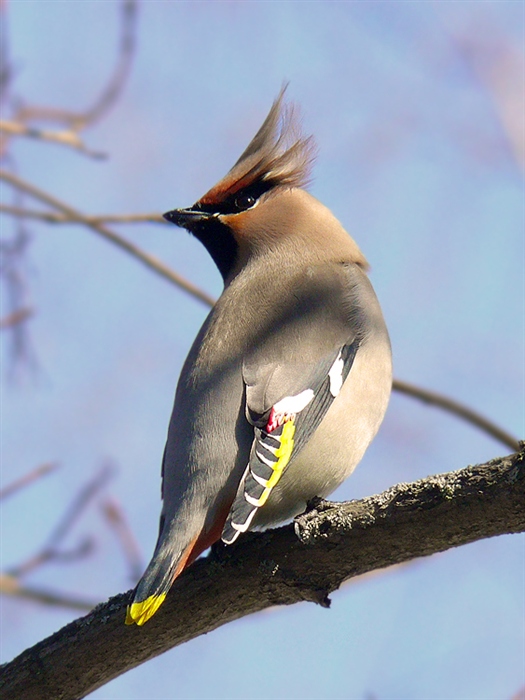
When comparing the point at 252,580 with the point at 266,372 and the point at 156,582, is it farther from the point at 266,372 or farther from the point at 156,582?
the point at 266,372

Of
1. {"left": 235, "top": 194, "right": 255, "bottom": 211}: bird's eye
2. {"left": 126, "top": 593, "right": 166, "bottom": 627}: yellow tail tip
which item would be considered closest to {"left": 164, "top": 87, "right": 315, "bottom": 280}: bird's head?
{"left": 235, "top": 194, "right": 255, "bottom": 211}: bird's eye

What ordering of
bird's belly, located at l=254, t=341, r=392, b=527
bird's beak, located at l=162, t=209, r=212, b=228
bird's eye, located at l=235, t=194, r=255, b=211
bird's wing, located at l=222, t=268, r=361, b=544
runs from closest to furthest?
bird's wing, located at l=222, t=268, r=361, b=544 → bird's belly, located at l=254, t=341, r=392, b=527 → bird's beak, located at l=162, t=209, r=212, b=228 → bird's eye, located at l=235, t=194, r=255, b=211

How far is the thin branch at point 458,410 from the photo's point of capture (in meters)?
4.15

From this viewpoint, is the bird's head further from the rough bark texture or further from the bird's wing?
the rough bark texture

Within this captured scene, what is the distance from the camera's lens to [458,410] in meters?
4.31

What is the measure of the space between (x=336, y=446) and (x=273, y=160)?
1.56 m

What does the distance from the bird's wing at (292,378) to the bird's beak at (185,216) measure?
625mm

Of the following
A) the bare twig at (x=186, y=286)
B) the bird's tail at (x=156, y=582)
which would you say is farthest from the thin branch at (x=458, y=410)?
the bird's tail at (x=156, y=582)

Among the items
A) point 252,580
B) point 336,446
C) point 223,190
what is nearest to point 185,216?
point 223,190

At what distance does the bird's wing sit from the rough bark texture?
17cm

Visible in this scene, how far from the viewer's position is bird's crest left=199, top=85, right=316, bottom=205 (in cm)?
456

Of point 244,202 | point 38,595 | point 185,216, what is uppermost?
point 244,202

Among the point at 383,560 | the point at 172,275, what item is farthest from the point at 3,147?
the point at 383,560

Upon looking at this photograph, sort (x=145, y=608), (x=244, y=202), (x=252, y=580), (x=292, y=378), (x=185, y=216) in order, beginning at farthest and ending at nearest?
(x=244, y=202) < (x=185, y=216) < (x=292, y=378) < (x=252, y=580) < (x=145, y=608)
